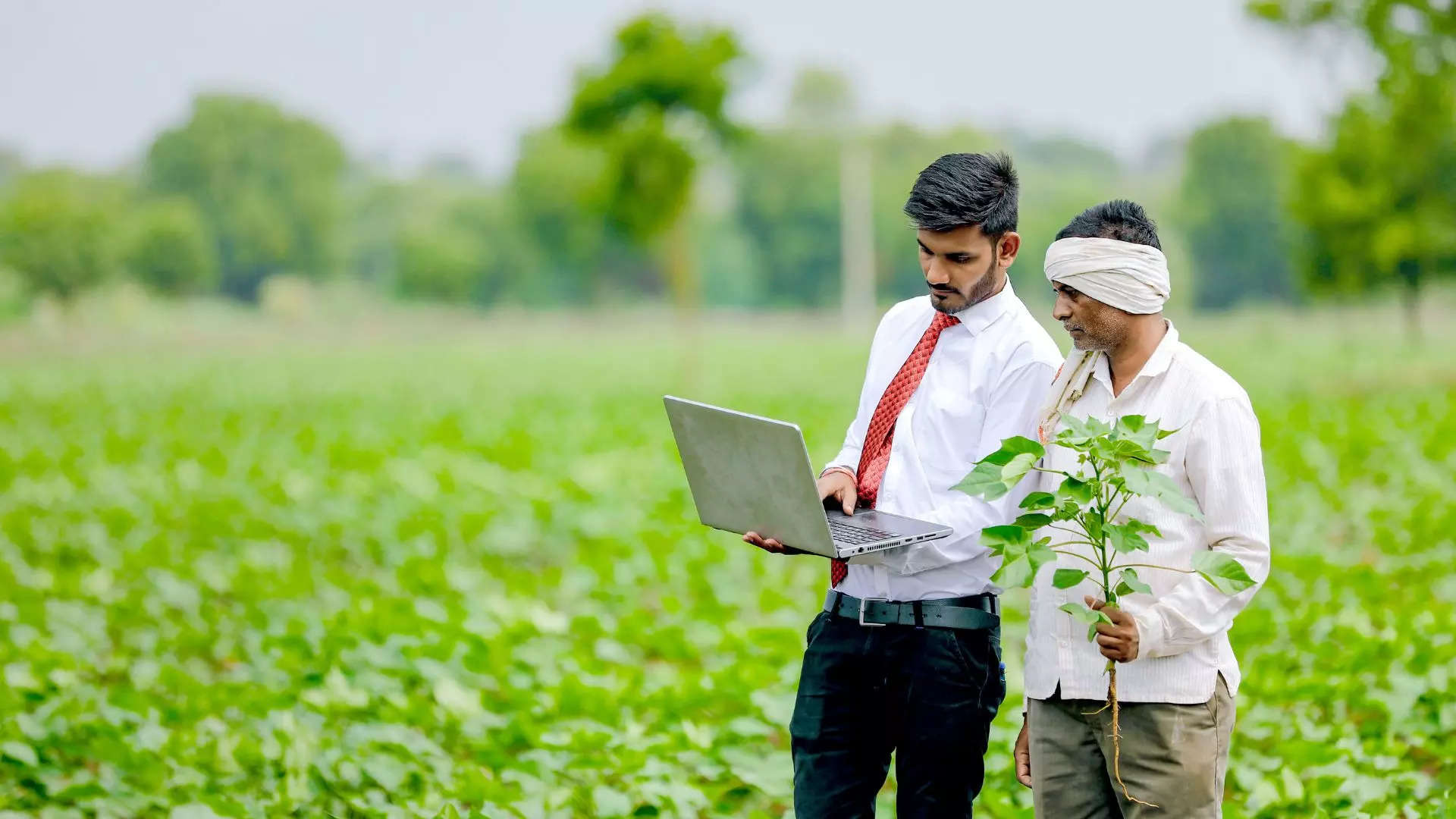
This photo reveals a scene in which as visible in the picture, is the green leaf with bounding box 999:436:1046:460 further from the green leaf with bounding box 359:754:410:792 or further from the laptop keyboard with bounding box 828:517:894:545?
the green leaf with bounding box 359:754:410:792

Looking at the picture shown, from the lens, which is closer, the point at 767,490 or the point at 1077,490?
the point at 1077,490

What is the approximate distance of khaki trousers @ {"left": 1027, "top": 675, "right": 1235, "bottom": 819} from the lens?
2.56 meters

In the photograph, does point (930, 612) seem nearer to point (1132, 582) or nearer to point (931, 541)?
point (931, 541)

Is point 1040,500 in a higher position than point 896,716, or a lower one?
higher

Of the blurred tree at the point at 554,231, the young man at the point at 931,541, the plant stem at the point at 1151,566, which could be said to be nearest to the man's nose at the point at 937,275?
the young man at the point at 931,541

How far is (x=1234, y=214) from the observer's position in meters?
55.4

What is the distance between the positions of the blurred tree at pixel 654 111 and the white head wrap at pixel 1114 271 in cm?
1807

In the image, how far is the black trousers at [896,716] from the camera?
280 centimetres

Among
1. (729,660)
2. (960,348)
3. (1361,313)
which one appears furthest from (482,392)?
(1361,313)

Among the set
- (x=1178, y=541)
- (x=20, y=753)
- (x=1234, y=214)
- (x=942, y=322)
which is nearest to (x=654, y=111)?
(x=20, y=753)

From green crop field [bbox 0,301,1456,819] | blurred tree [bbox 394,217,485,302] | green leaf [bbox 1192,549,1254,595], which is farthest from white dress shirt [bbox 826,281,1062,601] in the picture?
blurred tree [bbox 394,217,485,302]

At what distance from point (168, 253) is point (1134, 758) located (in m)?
40.5

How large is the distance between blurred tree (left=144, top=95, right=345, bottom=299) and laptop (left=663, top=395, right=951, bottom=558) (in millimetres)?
47387

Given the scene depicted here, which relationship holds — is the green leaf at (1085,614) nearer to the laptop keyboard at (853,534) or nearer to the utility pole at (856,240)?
the laptop keyboard at (853,534)
